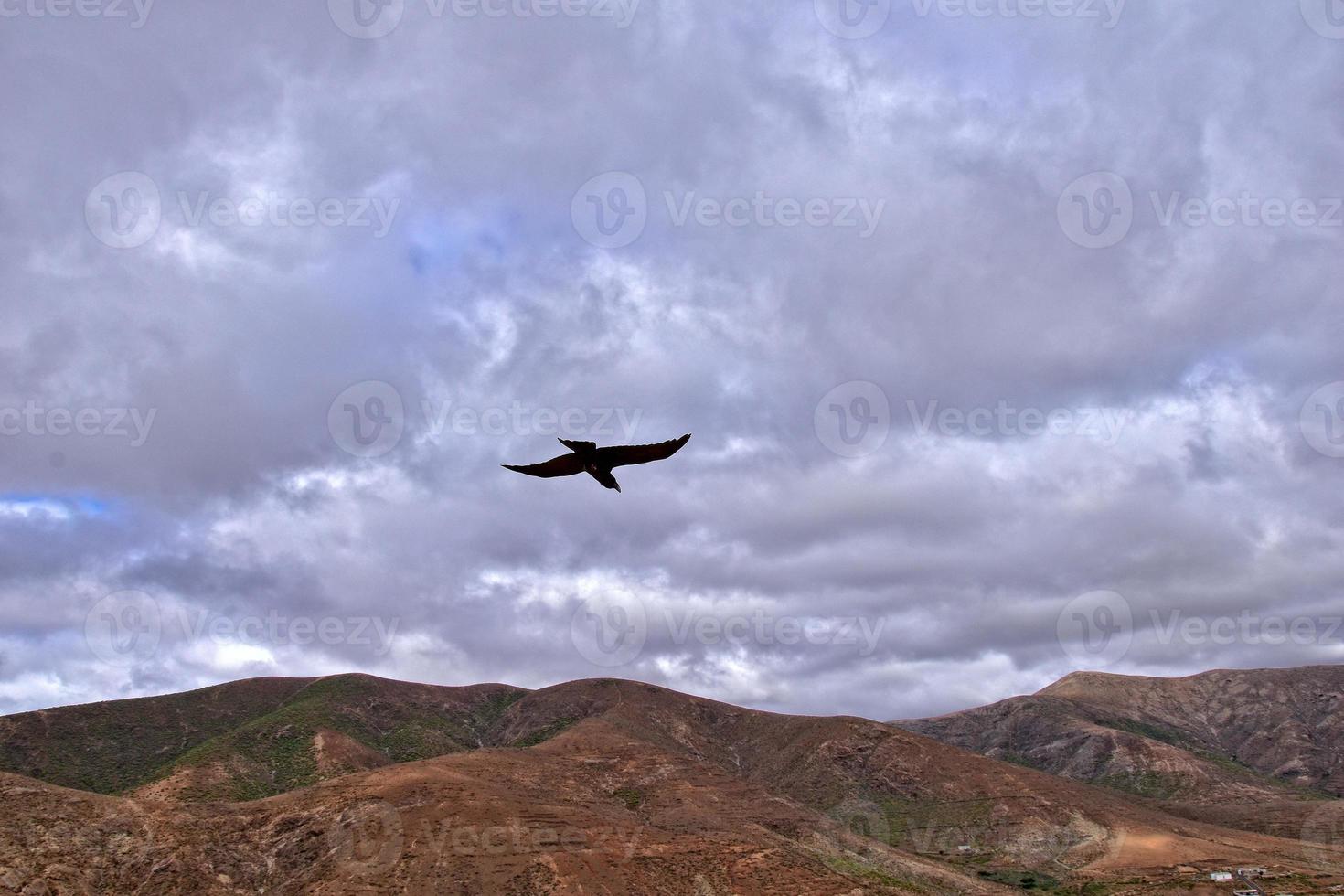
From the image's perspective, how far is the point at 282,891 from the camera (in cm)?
6050

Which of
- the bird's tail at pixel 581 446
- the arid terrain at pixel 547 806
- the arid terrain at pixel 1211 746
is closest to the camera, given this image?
the bird's tail at pixel 581 446

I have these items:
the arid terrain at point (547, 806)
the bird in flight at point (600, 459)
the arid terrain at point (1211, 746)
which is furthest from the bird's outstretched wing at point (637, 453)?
the arid terrain at point (1211, 746)

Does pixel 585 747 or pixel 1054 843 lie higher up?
pixel 585 747

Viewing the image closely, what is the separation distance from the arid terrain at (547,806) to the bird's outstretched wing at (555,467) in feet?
170

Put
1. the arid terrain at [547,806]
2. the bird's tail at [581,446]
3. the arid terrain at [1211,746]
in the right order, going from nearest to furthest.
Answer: the bird's tail at [581,446], the arid terrain at [547,806], the arid terrain at [1211,746]

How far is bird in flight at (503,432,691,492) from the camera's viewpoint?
14.8 m

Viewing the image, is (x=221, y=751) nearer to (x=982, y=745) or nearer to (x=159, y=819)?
(x=159, y=819)

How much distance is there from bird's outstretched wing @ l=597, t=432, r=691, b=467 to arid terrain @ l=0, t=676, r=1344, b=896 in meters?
52.6

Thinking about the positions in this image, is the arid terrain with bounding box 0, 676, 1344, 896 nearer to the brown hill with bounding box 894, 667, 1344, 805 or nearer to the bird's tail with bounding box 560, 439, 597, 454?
the brown hill with bounding box 894, 667, 1344, 805

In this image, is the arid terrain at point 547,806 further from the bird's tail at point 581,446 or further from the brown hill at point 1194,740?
the bird's tail at point 581,446

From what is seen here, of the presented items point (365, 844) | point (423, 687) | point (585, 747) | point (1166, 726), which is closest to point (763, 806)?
point (585, 747)

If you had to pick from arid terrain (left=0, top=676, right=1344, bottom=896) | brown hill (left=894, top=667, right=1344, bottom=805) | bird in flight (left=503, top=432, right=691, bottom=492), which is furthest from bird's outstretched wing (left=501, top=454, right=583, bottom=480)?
brown hill (left=894, top=667, right=1344, bottom=805)

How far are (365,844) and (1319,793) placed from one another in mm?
148134

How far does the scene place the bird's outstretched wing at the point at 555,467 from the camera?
51.2 feet
